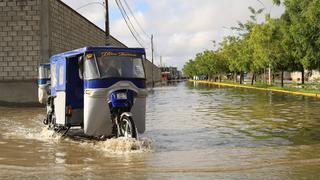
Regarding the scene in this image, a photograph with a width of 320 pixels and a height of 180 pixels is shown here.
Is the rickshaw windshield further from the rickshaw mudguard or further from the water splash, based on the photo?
the water splash

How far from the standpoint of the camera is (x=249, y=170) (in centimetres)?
975

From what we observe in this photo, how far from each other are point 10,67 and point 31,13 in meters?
3.42

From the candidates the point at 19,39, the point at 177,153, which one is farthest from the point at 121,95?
the point at 19,39

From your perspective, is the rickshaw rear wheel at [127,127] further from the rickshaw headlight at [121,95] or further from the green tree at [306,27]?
the green tree at [306,27]

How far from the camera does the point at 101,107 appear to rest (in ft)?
43.5

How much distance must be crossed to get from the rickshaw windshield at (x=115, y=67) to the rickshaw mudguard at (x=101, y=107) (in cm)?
28

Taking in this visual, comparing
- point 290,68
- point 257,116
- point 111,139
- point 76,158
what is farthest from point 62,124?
point 290,68

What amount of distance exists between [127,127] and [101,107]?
1017 mm

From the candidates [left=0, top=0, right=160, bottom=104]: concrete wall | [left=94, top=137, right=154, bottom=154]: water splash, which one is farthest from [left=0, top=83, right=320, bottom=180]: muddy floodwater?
[left=0, top=0, right=160, bottom=104]: concrete wall

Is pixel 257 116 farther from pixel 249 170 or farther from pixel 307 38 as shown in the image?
pixel 307 38

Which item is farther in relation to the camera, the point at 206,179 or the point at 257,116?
the point at 257,116

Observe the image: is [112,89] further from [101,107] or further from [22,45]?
[22,45]

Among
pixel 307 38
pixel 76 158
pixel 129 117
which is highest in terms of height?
pixel 307 38

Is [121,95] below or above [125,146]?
above
